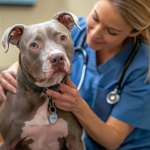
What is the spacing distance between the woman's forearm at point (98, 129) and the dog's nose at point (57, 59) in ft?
1.32

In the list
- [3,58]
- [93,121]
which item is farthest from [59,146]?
[3,58]

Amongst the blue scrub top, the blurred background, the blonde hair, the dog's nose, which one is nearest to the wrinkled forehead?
the dog's nose

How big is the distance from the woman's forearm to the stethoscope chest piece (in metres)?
0.15

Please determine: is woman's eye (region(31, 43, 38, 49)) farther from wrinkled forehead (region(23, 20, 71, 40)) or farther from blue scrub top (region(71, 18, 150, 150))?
blue scrub top (region(71, 18, 150, 150))

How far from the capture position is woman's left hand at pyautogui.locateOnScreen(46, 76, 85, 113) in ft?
3.56

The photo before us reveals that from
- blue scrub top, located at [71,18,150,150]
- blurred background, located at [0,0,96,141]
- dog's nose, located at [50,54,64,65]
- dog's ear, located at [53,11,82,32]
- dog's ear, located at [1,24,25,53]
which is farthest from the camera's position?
blurred background, located at [0,0,96,141]

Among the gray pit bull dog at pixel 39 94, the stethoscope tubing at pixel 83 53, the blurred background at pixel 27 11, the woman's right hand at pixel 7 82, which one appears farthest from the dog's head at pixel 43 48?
the blurred background at pixel 27 11

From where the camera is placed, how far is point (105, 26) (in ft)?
4.12

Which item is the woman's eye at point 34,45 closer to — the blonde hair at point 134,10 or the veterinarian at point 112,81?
the veterinarian at point 112,81

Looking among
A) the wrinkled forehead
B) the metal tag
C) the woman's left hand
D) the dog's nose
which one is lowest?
the metal tag

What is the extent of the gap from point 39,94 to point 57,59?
11.7 inches

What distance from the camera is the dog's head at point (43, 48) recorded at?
2.91 ft

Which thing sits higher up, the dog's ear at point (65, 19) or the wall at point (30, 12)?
the dog's ear at point (65, 19)

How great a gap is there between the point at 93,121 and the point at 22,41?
2.01ft
